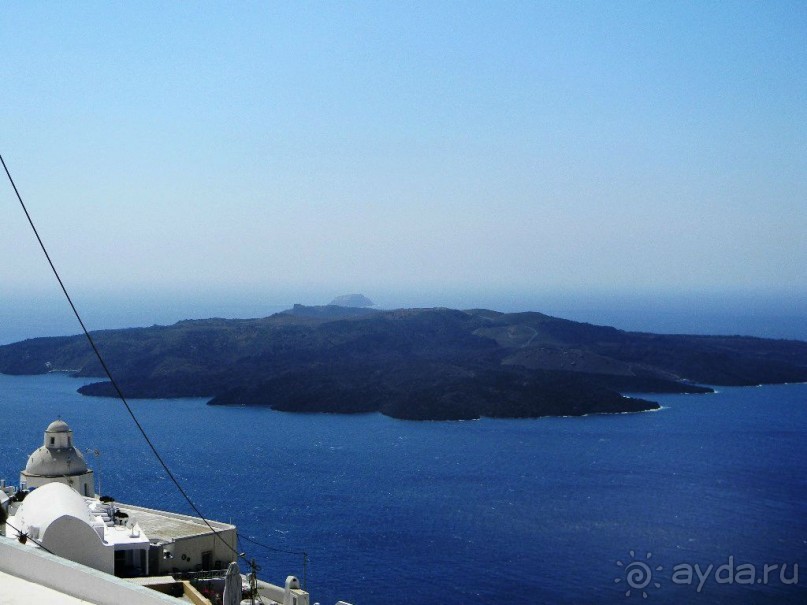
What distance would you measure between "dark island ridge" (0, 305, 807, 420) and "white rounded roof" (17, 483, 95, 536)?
178 feet

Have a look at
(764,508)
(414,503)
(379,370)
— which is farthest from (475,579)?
(379,370)

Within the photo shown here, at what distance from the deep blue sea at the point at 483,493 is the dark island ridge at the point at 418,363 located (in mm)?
4090

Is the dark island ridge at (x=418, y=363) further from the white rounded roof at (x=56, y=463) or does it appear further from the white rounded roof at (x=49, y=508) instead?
the white rounded roof at (x=49, y=508)

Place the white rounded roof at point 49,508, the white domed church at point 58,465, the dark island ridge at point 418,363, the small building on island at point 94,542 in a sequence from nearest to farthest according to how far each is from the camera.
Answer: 1. the small building on island at point 94,542
2. the white rounded roof at point 49,508
3. the white domed church at point 58,465
4. the dark island ridge at point 418,363

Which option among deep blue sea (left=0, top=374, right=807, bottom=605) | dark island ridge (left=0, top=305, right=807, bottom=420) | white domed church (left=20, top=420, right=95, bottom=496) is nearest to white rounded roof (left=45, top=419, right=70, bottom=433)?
white domed church (left=20, top=420, right=95, bottom=496)

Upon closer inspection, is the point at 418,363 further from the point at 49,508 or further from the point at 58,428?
the point at 49,508

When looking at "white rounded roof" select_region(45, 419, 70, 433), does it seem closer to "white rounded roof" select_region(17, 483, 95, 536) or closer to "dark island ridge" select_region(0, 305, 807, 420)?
"white rounded roof" select_region(17, 483, 95, 536)

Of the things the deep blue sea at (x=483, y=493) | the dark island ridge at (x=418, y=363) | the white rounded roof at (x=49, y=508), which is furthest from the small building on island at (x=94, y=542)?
the dark island ridge at (x=418, y=363)

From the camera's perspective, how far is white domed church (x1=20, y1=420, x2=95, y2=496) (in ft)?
66.0

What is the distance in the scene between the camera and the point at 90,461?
4497 cm

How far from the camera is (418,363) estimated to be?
8112 cm

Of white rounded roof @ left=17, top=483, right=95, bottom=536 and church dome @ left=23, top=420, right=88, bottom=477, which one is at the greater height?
white rounded roof @ left=17, top=483, right=95, bottom=536

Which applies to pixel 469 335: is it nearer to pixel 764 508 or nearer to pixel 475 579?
pixel 764 508

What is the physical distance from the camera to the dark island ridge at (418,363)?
2749 inches
